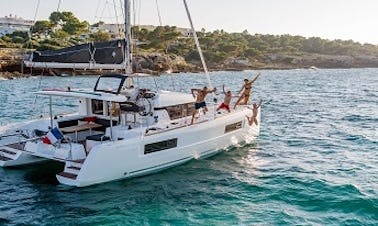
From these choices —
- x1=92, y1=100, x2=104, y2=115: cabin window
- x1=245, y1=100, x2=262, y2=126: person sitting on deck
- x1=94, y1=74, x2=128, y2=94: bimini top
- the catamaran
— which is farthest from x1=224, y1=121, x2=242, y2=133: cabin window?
x1=92, y1=100, x2=104, y2=115: cabin window

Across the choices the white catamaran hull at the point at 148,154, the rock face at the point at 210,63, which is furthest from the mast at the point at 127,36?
the rock face at the point at 210,63

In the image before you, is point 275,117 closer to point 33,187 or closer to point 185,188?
point 185,188

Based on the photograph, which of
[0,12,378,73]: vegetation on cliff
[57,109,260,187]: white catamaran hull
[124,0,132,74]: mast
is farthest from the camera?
[0,12,378,73]: vegetation on cliff

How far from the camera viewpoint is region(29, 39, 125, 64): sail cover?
14133mm

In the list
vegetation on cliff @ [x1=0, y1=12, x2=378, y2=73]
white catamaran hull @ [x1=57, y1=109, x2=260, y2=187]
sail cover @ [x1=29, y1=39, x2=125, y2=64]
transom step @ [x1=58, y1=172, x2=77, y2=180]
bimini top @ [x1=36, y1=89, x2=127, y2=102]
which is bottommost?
transom step @ [x1=58, y1=172, x2=77, y2=180]

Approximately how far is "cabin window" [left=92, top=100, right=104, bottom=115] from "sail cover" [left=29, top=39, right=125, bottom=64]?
1285 millimetres

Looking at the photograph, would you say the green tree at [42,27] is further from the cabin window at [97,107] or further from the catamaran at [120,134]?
the cabin window at [97,107]

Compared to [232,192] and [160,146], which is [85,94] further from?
[232,192]

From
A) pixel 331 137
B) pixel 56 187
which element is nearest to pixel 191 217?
pixel 56 187

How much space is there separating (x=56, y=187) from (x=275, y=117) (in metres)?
14.4

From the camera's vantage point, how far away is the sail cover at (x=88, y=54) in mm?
14133

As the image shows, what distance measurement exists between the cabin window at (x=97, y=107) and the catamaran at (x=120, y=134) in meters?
0.03

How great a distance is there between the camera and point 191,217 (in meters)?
9.80

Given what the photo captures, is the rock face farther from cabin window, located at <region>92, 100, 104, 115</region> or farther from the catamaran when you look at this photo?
the catamaran
